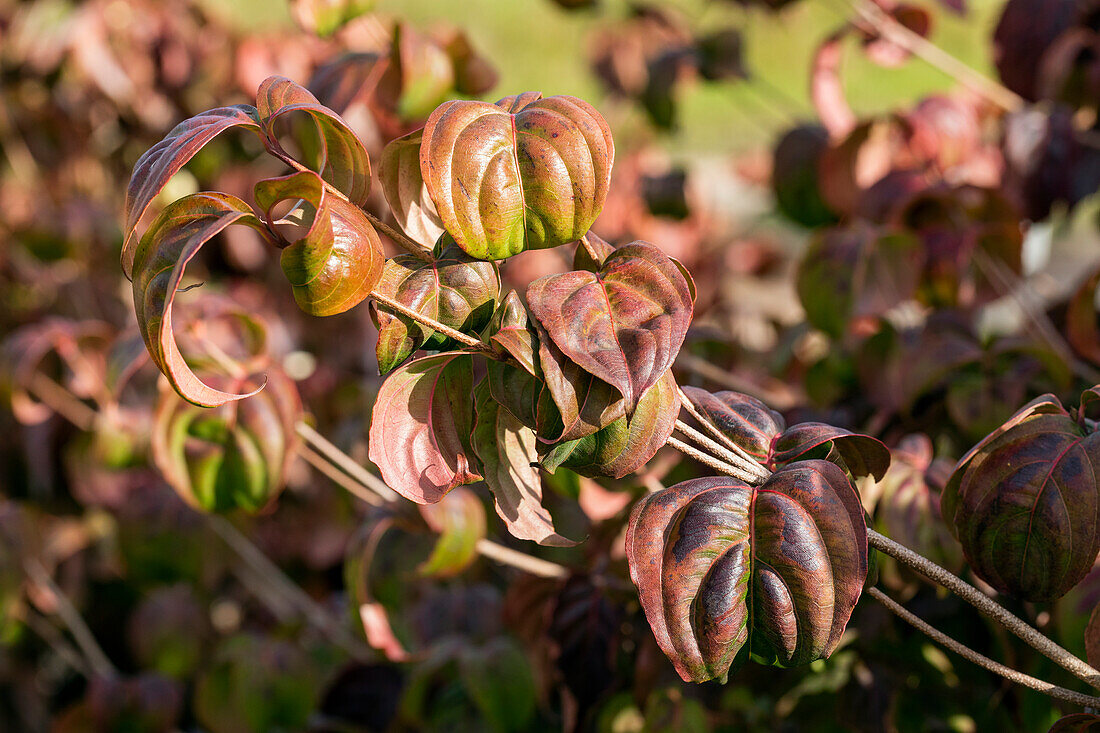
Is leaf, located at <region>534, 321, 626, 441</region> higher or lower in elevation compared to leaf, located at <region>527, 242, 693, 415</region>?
lower

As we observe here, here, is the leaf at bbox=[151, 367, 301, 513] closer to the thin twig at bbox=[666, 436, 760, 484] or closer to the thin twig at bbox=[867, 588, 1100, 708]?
the thin twig at bbox=[666, 436, 760, 484]

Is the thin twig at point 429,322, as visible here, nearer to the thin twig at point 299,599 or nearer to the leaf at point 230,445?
the leaf at point 230,445

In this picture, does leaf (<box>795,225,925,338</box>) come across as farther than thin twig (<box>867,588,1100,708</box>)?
Yes

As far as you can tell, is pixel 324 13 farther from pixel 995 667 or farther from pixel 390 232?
pixel 995 667

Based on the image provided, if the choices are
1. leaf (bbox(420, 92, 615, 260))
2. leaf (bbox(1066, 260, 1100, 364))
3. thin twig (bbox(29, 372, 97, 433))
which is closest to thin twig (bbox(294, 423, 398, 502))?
leaf (bbox(420, 92, 615, 260))

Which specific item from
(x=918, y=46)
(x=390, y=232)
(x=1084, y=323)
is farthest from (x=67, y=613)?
(x=918, y=46)

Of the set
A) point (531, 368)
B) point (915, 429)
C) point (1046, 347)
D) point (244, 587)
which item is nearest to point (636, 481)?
point (915, 429)
